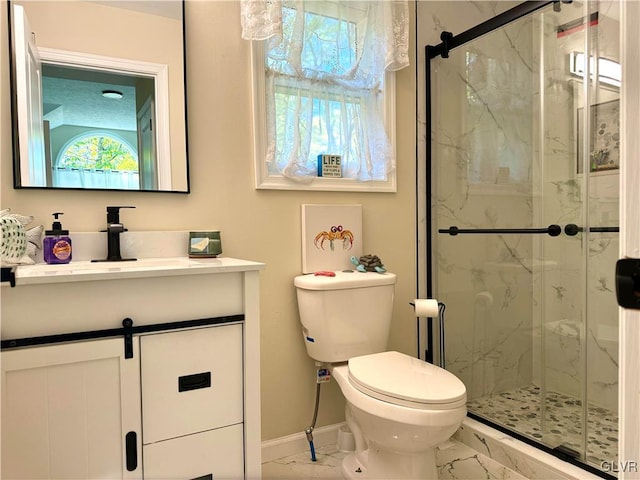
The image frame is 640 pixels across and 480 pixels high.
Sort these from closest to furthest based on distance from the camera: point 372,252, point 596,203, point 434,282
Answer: point 596,203
point 372,252
point 434,282

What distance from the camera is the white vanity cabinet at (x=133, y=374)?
1017 mm

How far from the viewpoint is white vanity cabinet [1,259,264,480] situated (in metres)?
1.02

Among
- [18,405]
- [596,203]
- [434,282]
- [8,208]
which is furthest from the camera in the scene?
[434,282]

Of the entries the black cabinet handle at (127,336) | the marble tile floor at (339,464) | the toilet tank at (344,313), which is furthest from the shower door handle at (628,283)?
the marble tile floor at (339,464)

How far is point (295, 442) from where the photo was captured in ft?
6.27

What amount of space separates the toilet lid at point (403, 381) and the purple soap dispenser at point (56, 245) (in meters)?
Answer: 1.03

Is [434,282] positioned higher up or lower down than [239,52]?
lower down

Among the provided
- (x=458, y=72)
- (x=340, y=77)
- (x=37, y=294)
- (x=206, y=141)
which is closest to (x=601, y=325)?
(x=458, y=72)

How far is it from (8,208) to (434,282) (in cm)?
182

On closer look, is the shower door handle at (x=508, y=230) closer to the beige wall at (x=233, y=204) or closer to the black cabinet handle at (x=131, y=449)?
the beige wall at (x=233, y=204)

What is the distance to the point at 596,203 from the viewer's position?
64.7 inches

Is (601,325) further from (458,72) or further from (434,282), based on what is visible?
(458,72)

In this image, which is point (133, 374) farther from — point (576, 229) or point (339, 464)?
point (576, 229)

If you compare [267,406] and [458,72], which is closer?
[267,406]
